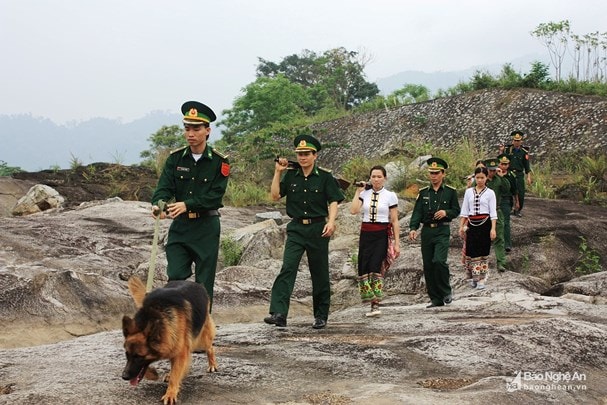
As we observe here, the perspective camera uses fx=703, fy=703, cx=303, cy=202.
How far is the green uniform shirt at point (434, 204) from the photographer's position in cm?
923

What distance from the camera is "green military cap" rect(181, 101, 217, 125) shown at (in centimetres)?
625

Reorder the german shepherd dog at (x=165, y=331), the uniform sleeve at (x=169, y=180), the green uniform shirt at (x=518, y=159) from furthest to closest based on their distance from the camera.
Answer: the green uniform shirt at (x=518, y=159)
the uniform sleeve at (x=169, y=180)
the german shepherd dog at (x=165, y=331)

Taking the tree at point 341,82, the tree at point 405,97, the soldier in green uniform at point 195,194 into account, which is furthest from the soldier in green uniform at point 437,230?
the tree at point 341,82

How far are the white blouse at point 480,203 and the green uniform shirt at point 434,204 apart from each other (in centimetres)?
100

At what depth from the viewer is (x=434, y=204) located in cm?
927

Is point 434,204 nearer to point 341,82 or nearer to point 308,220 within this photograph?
point 308,220

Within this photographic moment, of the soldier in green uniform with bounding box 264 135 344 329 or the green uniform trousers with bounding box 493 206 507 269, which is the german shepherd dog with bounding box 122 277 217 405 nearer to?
the soldier in green uniform with bounding box 264 135 344 329

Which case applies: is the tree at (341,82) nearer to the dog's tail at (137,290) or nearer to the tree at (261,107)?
the tree at (261,107)

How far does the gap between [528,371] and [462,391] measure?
38.2 inches

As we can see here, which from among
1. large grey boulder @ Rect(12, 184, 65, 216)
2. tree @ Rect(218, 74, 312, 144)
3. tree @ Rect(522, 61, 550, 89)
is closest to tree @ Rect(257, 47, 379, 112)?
tree @ Rect(218, 74, 312, 144)

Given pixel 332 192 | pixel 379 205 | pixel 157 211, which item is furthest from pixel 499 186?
pixel 157 211

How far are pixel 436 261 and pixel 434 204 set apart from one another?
755 mm

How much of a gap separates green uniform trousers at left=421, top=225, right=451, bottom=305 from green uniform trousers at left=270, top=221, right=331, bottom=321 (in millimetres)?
2016

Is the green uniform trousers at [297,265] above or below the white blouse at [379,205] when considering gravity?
below
